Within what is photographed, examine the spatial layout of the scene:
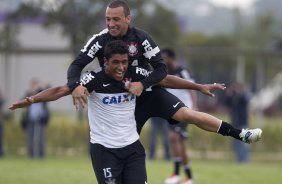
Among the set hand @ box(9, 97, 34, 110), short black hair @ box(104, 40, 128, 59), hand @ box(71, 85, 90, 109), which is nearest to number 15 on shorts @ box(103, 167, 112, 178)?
hand @ box(71, 85, 90, 109)

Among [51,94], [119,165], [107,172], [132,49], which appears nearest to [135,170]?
[119,165]

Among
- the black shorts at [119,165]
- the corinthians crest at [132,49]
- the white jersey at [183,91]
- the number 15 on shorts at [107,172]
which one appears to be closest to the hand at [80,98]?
the black shorts at [119,165]

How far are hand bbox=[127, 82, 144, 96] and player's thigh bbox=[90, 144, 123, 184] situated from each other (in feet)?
2.27

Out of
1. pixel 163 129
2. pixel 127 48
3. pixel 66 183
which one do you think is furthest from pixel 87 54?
pixel 163 129

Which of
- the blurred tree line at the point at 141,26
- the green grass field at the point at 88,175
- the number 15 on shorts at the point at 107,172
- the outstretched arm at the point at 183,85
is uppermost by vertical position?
the blurred tree line at the point at 141,26

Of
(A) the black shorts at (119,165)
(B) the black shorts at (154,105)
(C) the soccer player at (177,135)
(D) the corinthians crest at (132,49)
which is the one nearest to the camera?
(A) the black shorts at (119,165)

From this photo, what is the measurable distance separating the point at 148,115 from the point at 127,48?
39.6 inches

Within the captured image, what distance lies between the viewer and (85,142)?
26891mm

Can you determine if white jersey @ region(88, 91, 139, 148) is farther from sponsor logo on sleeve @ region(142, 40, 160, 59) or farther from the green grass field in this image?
the green grass field

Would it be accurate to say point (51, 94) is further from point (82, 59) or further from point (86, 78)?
point (82, 59)

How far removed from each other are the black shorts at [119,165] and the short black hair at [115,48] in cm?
102

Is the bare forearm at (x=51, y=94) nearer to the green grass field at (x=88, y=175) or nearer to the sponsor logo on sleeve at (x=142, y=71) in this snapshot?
the sponsor logo on sleeve at (x=142, y=71)

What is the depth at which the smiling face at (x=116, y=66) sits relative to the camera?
9.09 metres

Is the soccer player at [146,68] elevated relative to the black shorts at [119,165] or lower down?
elevated
